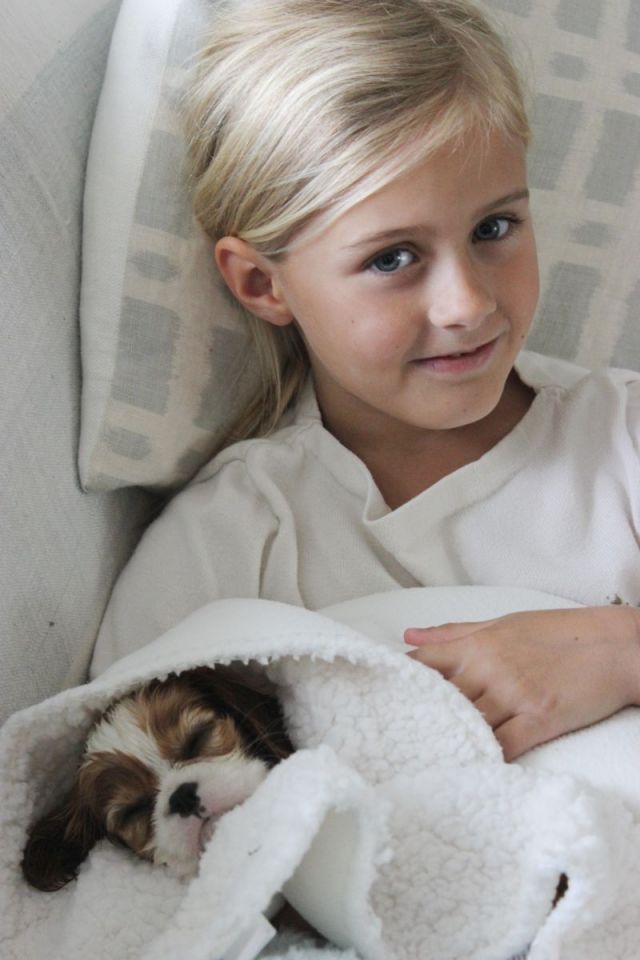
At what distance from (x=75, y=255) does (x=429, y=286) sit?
0.35 metres

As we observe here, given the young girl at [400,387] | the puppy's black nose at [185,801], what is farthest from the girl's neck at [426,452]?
the puppy's black nose at [185,801]

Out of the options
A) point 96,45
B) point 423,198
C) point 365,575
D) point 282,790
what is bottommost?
point 365,575

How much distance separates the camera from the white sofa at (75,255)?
39.1 inches

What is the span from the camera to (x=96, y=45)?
1.11m

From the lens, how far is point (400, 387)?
104cm

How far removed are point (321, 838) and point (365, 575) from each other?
0.35 m

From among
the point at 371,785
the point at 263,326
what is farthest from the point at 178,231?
the point at 371,785

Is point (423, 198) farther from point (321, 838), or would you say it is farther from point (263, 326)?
point (321, 838)

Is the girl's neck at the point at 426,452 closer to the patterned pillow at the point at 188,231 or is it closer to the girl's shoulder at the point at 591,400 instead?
the girl's shoulder at the point at 591,400

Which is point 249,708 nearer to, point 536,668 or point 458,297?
point 536,668

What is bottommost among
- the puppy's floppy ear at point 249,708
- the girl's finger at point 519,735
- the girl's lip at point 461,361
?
the girl's finger at point 519,735

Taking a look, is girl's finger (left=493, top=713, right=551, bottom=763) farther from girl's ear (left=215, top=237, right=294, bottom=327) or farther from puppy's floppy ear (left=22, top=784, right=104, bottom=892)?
girl's ear (left=215, top=237, right=294, bottom=327)

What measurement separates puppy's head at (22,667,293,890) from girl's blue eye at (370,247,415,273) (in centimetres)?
37

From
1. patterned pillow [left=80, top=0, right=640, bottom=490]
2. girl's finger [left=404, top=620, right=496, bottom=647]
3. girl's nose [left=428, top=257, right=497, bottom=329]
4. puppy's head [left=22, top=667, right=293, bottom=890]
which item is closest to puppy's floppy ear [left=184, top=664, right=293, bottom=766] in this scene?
puppy's head [left=22, top=667, right=293, bottom=890]
